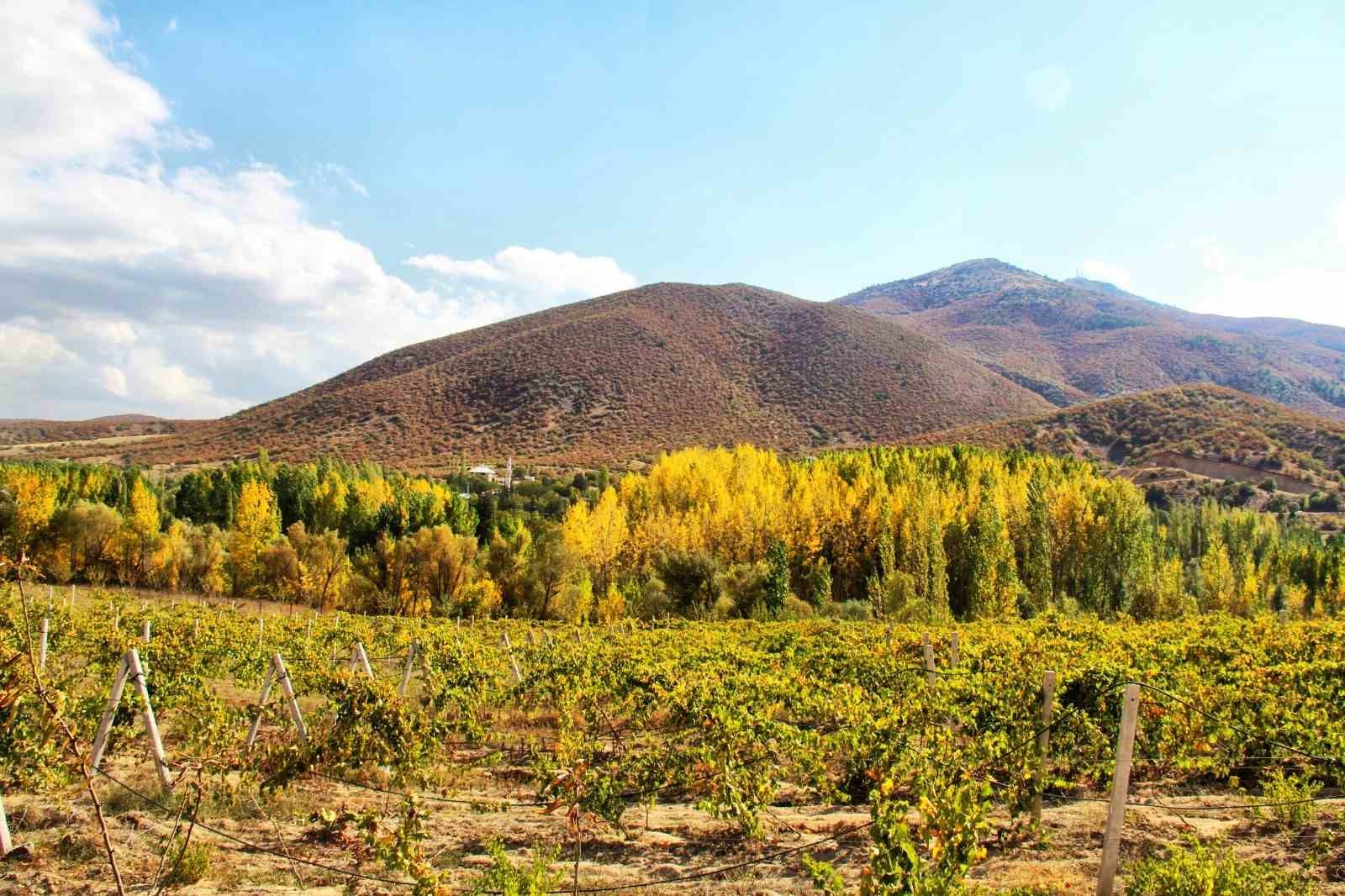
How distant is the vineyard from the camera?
707 centimetres

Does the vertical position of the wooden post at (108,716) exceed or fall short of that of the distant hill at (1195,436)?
it falls short

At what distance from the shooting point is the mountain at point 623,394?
359ft

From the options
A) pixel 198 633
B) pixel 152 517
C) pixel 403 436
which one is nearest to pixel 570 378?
pixel 403 436

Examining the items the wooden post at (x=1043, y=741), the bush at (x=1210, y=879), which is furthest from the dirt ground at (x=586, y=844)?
the bush at (x=1210, y=879)

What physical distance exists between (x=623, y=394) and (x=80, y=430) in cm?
10031

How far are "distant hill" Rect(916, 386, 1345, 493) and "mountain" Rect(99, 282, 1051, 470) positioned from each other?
16654mm

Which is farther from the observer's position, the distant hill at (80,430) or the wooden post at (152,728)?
the distant hill at (80,430)

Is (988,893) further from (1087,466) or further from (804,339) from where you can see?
(804,339)

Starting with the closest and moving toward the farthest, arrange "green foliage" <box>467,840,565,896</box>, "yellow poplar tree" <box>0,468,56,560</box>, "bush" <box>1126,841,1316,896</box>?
1. "green foliage" <box>467,840,565,896</box>
2. "bush" <box>1126,841,1316,896</box>
3. "yellow poplar tree" <box>0,468,56,560</box>

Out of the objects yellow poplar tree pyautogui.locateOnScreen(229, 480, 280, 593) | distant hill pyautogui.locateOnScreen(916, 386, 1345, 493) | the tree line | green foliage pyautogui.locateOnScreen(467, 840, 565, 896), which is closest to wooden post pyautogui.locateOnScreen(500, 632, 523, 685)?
green foliage pyautogui.locateOnScreen(467, 840, 565, 896)

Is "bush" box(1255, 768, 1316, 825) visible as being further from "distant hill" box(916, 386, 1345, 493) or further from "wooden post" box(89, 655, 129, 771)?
"distant hill" box(916, 386, 1345, 493)

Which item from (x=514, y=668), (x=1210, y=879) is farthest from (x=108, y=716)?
(x=1210, y=879)

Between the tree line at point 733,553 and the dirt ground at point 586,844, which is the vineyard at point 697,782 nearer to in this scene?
the dirt ground at point 586,844

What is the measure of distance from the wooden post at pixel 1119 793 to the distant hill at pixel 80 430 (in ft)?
507
